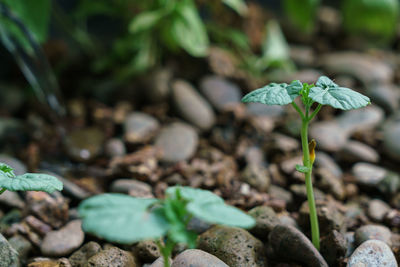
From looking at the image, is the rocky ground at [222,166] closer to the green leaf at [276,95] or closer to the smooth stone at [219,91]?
the smooth stone at [219,91]

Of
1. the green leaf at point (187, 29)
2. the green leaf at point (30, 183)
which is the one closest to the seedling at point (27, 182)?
the green leaf at point (30, 183)

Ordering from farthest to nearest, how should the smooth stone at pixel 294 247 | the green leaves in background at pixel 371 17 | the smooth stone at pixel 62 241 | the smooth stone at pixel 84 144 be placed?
the green leaves in background at pixel 371 17, the smooth stone at pixel 84 144, the smooth stone at pixel 62 241, the smooth stone at pixel 294 247

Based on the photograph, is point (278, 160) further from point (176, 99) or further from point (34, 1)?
point (34, 1)

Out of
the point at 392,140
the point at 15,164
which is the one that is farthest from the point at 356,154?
the point at 15,164

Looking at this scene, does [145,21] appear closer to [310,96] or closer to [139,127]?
[139,127]

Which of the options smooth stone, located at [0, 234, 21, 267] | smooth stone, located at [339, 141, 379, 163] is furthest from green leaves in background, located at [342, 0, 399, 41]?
smooth stone, located at [0, 234, 21, 267]
